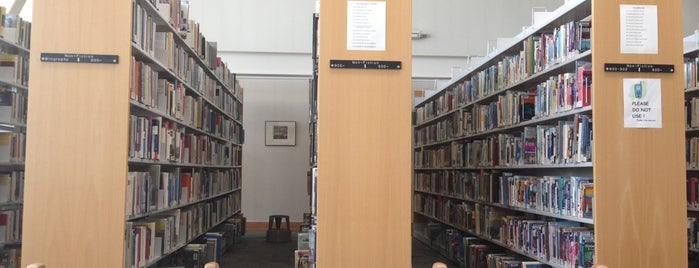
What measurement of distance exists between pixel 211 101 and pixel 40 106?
3.70 metres

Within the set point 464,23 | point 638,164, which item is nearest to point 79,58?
point 638,164

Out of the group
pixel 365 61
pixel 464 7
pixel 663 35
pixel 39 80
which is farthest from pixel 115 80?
pixel 464 7

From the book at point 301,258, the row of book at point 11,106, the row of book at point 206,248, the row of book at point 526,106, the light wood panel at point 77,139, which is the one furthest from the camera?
the row of book at point 206,248

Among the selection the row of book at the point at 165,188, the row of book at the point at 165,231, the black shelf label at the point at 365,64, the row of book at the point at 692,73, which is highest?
the row of book at the point at 692,73

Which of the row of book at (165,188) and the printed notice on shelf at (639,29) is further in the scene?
the row of book at (165,188)

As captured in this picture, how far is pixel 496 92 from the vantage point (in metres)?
5.73

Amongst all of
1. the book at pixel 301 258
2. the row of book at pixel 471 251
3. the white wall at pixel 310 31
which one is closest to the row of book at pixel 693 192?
the row of book at pixel 471 251

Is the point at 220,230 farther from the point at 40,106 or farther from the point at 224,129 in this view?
the point at 40,106

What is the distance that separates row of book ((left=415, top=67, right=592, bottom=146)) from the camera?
394cm

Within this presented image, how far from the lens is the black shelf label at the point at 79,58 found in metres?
3.45

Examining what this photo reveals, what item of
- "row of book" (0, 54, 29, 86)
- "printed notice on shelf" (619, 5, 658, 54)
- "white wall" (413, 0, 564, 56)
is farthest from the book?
"white wall" (413, 0, 564, 56)

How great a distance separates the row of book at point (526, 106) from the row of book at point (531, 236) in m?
0.81

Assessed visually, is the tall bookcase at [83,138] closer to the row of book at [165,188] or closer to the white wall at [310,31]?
the row of book at [165,188]

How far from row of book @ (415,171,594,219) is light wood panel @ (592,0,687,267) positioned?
0.32m
